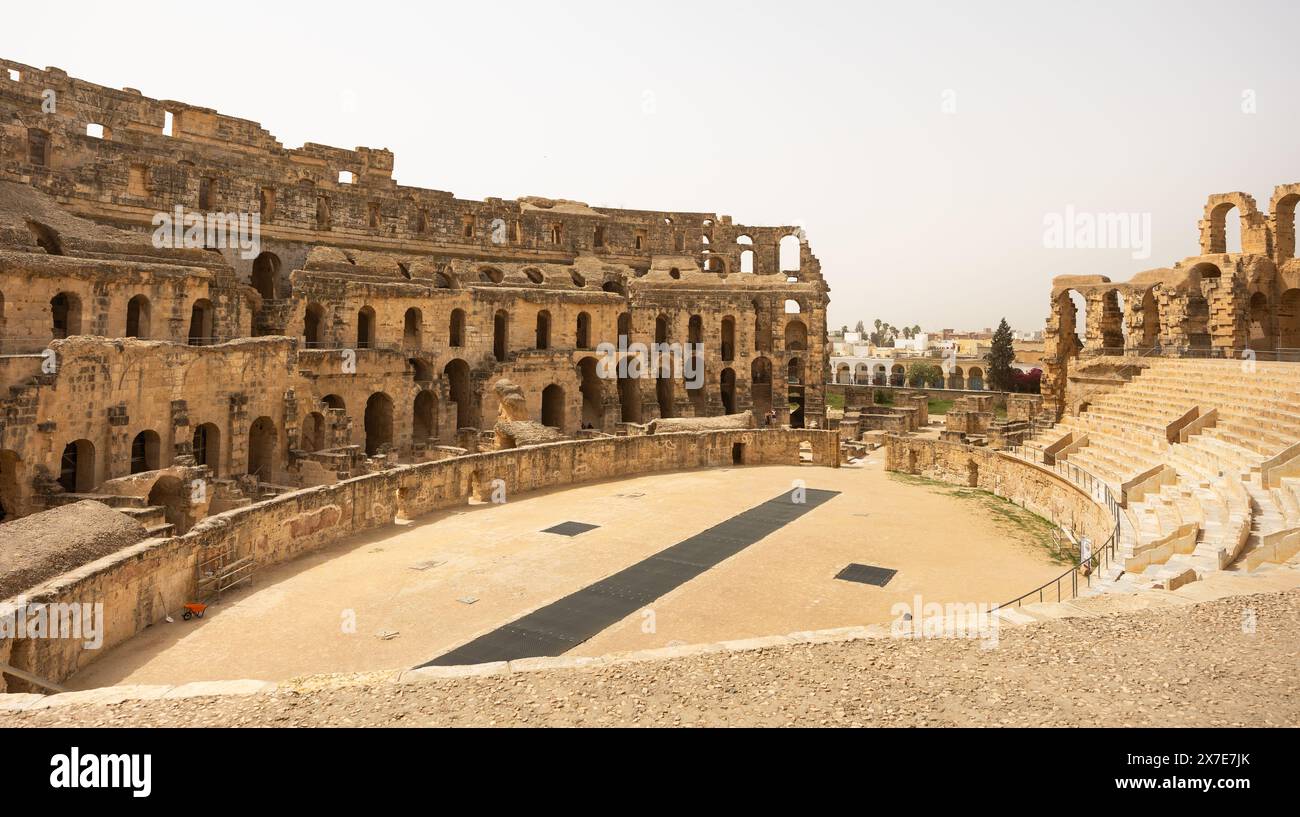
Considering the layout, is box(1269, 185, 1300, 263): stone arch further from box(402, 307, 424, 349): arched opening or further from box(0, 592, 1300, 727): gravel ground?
box(402, 307, 424, 349): arched opening

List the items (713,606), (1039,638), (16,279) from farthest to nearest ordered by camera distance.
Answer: (16,279)
(713,606)
(1039,638)

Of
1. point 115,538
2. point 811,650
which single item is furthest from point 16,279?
point 811,650

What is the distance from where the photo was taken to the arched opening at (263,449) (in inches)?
834

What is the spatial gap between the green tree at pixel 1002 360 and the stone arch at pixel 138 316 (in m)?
51.3

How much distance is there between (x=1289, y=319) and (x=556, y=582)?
1091 inches

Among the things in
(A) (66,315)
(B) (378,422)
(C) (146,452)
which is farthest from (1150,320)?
(A) (66,315)

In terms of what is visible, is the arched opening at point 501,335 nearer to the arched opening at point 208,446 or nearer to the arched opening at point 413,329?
the arched opening at point 413,329

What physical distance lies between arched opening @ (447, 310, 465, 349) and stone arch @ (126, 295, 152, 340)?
10800 mm

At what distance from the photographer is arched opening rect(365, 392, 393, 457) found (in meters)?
26.3

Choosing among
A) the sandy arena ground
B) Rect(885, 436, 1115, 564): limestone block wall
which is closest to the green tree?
Rect(885, 436, 1115, 564): limestone block wall

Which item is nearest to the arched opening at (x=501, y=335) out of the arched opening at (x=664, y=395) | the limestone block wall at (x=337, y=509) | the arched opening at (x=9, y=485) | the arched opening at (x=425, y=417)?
the arched opening at (x=425, y=417)

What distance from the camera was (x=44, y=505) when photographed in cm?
1453
